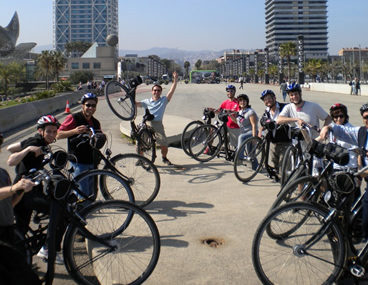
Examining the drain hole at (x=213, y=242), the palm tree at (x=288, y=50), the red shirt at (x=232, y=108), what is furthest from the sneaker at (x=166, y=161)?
the palm tree at (x=288, y=50)

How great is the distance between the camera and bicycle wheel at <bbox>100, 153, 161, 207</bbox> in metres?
5.66

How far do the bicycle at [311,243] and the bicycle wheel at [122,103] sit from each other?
469 centimetres

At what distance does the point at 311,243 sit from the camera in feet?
11.8

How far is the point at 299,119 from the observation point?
5.82 metres

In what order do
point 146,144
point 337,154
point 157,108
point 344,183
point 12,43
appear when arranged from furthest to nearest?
1. point 12,43
2. point 157,108
3. point 146,144
4. point 337,154
5. point 344,183

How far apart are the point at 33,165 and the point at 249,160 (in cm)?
407

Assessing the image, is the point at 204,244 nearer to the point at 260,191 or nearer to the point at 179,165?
the point at 260,191

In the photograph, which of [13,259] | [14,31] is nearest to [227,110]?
[13,259]

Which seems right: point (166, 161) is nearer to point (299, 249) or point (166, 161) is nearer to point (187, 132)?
point (187, 132)

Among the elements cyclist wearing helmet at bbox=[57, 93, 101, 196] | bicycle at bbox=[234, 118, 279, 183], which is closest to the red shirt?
bicycle at bbox=[234, 118, 279, 183]

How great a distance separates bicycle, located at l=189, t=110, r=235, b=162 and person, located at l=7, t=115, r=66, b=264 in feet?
15.4

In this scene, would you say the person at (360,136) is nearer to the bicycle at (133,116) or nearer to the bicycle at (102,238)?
the bicycle at (102,238)

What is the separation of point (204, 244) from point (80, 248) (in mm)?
1515

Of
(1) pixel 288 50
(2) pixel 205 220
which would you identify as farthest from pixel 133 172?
(1) pixel 288 50
